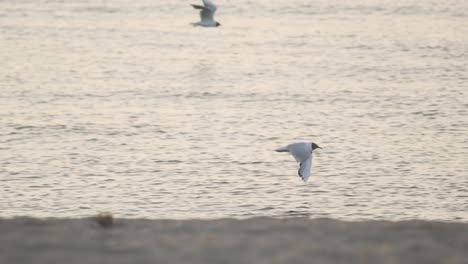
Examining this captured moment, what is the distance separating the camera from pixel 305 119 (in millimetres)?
21547

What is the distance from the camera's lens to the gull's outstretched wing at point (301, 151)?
13477 mm

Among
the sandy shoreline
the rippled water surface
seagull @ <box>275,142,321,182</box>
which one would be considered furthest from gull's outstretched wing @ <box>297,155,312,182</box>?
the sandy shoreline

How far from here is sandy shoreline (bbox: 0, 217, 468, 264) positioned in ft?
25.9

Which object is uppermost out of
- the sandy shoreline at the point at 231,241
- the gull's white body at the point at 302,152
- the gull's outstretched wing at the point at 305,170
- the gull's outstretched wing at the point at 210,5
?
the gull's outstretched wing at the point at 210,5

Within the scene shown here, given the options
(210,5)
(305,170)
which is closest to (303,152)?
(305,170)

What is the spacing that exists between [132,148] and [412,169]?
5.09m

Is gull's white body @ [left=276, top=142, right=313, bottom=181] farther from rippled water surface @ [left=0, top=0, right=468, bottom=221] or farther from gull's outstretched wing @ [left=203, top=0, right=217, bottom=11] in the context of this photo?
gull's outstretched wing @ [left=203, top=0, right=217, bottom=11]

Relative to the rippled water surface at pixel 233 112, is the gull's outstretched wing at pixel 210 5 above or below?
above

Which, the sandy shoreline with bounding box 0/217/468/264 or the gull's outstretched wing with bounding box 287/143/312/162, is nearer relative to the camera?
the sandy shoreline with bounding box 0/217/468/264

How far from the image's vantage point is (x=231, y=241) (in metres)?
8.47

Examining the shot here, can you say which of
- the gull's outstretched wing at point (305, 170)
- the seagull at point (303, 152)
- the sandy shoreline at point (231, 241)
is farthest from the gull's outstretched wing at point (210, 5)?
the sandy shoreline at point (231, 241)

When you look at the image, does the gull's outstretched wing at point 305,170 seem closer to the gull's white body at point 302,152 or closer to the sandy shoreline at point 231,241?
the gull's white body at point 302,152

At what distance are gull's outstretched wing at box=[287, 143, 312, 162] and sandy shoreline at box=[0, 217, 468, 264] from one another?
400cm

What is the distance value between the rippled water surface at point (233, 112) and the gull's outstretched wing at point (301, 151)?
0.95 meters
